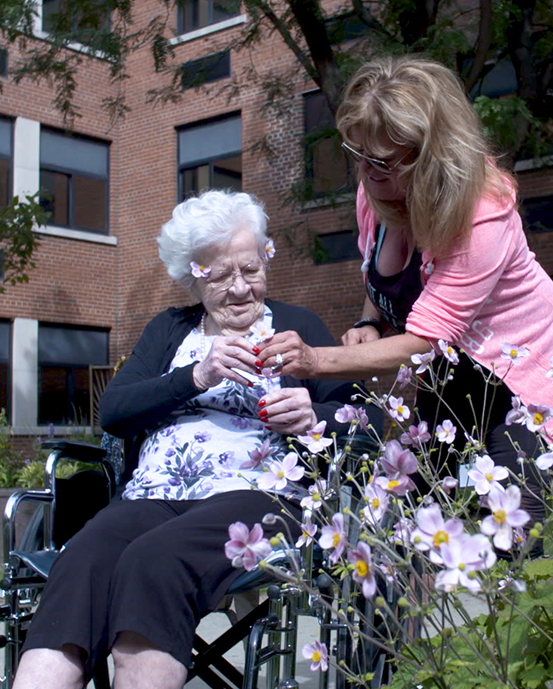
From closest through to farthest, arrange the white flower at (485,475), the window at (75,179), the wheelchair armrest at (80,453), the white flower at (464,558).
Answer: the white flower at (464,558) < the white flower at (485,475) < the wheelchair armrest at (80,453) < the window at (75,179)

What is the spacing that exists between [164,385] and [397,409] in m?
0.95

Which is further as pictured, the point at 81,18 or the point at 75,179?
the point at 75,179

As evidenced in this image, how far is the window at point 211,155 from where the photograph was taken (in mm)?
16500

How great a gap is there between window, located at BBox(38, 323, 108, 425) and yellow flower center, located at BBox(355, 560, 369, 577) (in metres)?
15.6

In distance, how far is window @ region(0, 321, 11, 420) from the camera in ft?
52.4

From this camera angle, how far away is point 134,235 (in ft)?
58.1

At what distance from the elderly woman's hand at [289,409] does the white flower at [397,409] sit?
0.67 metres

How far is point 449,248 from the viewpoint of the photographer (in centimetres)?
226

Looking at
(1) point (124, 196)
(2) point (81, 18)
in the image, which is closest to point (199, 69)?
(2) point (81, 18)

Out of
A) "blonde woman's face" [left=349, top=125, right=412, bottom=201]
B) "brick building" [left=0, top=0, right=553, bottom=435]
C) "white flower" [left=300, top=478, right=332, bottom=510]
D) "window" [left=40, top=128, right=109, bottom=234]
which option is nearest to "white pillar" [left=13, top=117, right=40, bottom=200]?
"brick building" [left=0, top=0, right=553, bottom=435]

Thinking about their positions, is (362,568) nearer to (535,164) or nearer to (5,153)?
(535,164)

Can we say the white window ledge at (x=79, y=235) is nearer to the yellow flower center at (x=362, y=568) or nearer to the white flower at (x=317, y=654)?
the white flower at (x=317, y=654)

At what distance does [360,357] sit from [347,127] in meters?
0.61

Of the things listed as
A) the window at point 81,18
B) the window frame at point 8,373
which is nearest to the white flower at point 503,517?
the window at point 81,18
